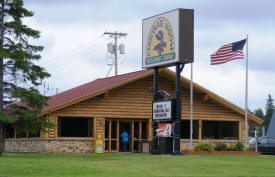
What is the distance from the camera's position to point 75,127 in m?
35.9

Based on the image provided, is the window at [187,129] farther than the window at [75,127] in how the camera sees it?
Yes

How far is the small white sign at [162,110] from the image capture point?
2827 centimetres

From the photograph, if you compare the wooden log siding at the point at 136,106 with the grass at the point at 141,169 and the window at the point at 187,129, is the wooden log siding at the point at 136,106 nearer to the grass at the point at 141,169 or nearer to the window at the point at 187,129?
the window at the point at 187,129

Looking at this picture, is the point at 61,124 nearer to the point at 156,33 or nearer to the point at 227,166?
the point at 156,33

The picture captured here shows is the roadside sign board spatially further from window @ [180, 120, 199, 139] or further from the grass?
window @ [180, 120, 199, 139]

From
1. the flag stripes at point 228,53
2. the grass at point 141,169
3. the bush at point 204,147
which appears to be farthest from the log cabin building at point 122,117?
the grass at point 141,169

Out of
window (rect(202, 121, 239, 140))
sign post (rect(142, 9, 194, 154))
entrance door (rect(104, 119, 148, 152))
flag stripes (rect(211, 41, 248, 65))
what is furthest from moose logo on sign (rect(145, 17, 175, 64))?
window (rect(202, 121, 239, 140))

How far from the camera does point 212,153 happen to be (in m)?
31.7

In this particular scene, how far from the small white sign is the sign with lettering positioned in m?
1.96

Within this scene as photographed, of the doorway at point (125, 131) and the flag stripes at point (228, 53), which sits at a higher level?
the flag stripes at point (228, 53)

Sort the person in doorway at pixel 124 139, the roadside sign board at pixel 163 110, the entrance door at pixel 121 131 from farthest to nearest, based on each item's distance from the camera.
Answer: the entrance door at pixel 121 131
the person in doorway at pixel 124 139
the roadside sign board at pixel 163 110

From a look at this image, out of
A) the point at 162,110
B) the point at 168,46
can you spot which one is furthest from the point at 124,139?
the point at 168,46

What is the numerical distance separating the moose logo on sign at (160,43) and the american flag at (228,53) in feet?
17.6

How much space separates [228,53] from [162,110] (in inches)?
281
